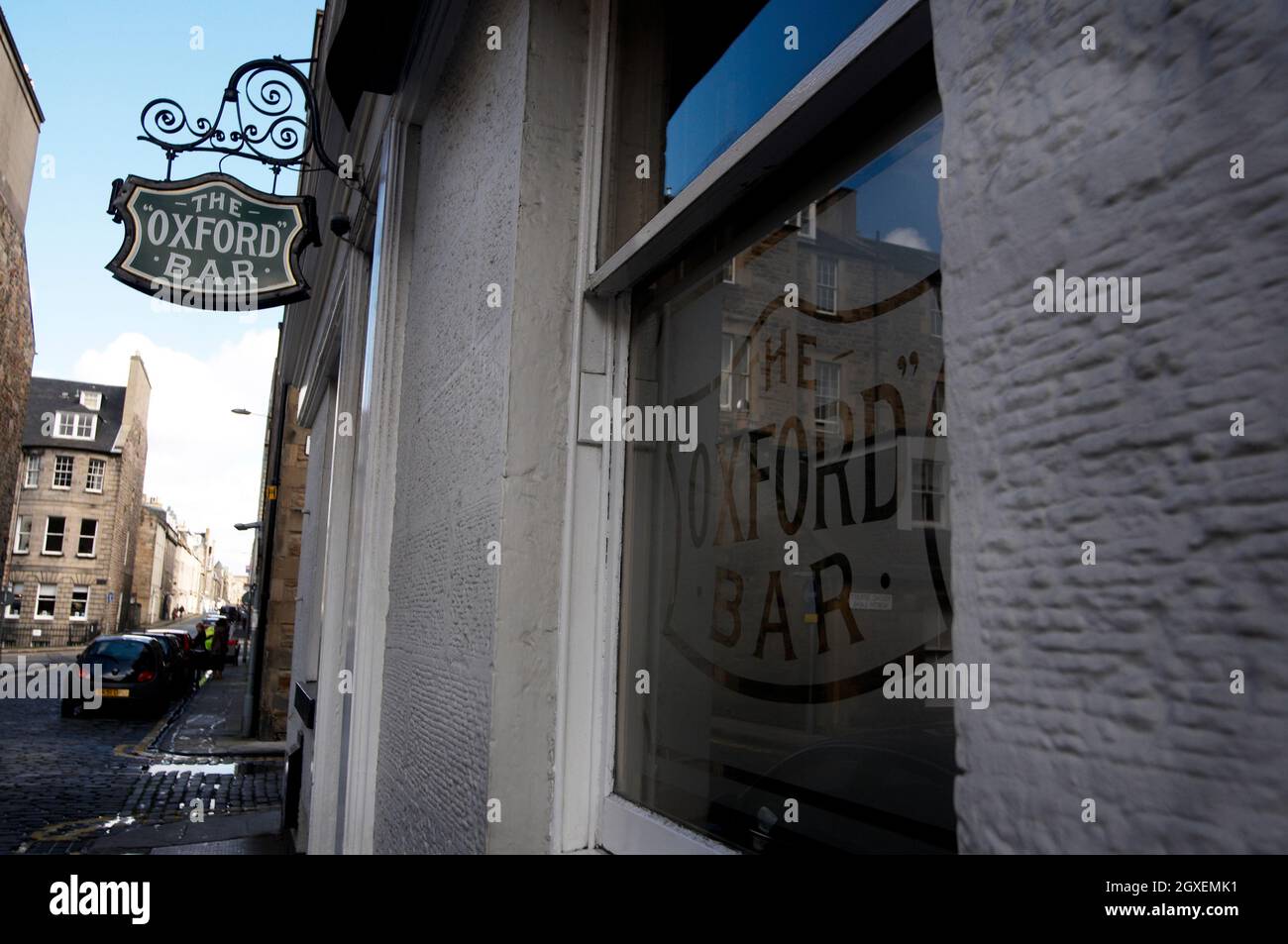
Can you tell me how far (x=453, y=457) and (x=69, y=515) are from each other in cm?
5566

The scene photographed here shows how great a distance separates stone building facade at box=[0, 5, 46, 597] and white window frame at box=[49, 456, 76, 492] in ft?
65.9

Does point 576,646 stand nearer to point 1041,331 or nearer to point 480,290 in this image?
point 480,290

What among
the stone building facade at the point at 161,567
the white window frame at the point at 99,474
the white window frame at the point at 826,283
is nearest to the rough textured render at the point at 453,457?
the white window frame at the point at 826,283

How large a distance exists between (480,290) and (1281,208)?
243 cm

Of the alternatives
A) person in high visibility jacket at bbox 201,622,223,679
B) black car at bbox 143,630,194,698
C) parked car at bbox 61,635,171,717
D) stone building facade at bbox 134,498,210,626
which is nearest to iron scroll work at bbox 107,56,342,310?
parked car at bbox 61,635,171,717

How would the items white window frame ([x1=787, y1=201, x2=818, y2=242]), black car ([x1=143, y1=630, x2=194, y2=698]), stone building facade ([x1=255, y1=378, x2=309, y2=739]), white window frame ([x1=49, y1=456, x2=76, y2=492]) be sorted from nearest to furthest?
white window frame ([x1=787, y1=201, x2=818, y2=242])
stone building facade ([x1=255, y1=378, x2=309, y2=739])
black car ([x1=143, y1=630, x2=194, y2=698])
white window frame ([x1=49, y1=456, x2=76, y2=492])

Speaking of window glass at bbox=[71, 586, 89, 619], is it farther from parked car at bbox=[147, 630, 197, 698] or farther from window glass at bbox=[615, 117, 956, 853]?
window glass at bbox=[615, 117, 956, 853]

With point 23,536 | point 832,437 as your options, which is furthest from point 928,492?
point 23,536

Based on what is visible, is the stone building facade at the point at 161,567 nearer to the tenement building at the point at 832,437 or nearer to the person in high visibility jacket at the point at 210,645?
the person in high visibility jacket at the point at 210,645

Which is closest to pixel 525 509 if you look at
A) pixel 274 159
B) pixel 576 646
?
pixel 576 646

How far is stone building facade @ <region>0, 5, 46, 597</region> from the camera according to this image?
23031 millimetres

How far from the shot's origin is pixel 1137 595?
0.80 meters

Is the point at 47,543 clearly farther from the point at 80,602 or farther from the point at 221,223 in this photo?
the point at 221,223

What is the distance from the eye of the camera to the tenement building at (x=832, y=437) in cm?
77
